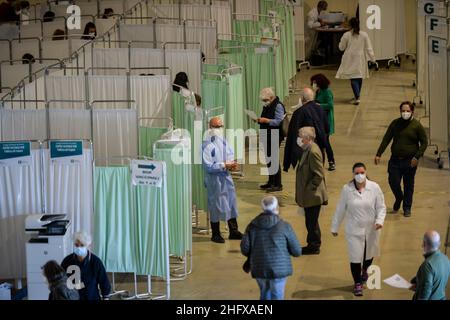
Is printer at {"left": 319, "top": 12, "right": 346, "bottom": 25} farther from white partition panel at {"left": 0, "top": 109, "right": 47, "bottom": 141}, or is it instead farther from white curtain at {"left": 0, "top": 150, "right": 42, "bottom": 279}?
white curtain at {"left": 0, "top": 150, "right": 42, "bottom": 279}

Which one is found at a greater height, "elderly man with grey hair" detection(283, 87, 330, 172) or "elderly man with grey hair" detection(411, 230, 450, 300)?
"elderly man with grey hair" detection(283, 87, 330, 172)

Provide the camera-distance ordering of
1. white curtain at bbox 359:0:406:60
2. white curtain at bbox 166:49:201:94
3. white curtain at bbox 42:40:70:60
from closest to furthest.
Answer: white curtain at bbox 166:49:201:94 → white curtain at bbox 42:40:70:60 → white curtain at bbox 359:0:406:60

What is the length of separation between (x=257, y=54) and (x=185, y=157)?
6.20 meters

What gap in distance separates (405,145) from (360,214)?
2.80 meters

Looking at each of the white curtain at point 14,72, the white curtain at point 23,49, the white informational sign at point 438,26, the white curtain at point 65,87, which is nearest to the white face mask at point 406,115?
the white informational sign at point 438,26

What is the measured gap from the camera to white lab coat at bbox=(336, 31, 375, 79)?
21.8m

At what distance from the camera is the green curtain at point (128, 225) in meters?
12.1

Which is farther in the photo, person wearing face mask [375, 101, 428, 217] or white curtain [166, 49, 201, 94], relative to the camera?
white curtain [166, 49, 201, 94]

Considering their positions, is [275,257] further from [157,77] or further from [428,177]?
[428,177]

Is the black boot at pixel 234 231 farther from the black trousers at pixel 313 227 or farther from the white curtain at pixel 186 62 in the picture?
the white curtain at pixel 186 62

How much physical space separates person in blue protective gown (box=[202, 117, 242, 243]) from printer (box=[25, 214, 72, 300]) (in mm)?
2354

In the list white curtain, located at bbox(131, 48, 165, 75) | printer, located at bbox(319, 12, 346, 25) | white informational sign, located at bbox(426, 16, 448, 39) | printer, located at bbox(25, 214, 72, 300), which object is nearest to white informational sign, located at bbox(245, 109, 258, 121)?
white curtain, located at bbox(131, 48, 165, 75)
